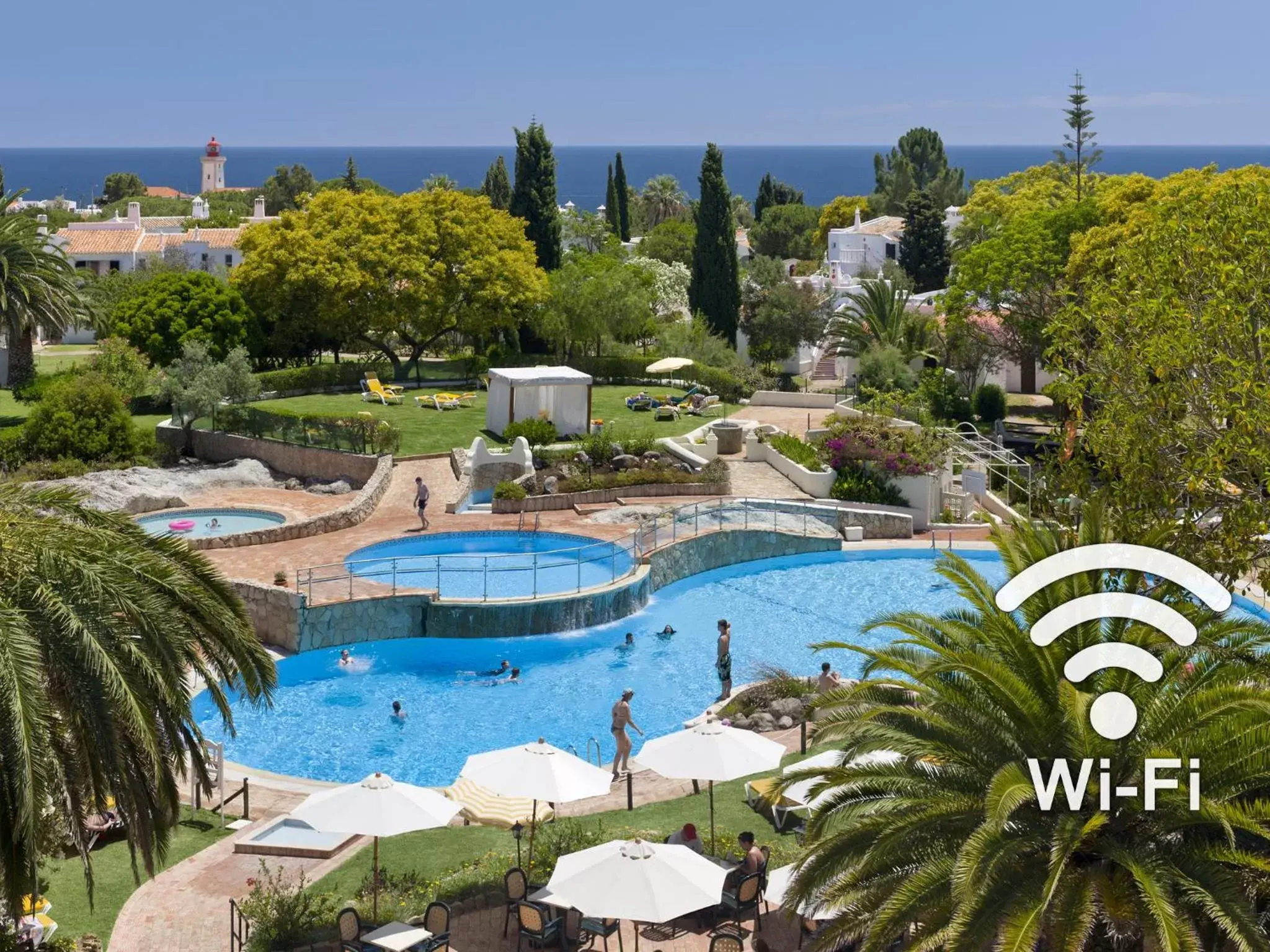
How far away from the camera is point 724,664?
79.4 ft

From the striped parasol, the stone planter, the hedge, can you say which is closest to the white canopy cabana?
the hedge

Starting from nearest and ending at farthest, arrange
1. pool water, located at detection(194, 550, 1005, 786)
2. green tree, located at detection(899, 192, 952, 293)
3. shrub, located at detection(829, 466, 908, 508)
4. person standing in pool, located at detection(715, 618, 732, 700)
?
pool water, located at detection(194, 550, 1005, 786)
person standing in pool, located at detection(715, 618, 732, 700)
shrub, located at detection(829, 466, 908, 508)
green tree, located at detection(899, 192, 952, 293)

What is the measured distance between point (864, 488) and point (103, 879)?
24820mm

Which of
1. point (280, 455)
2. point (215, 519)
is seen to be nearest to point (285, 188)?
point (280, 455)

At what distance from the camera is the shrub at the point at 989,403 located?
48747mm

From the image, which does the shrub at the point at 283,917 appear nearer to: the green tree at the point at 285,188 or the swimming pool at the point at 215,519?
the swimming pool at the point at 215,519

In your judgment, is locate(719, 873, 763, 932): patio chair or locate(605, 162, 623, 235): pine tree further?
locate(605, 162, 623, 235): pine tree

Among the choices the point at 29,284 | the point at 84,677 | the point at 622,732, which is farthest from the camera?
the point at 29,284

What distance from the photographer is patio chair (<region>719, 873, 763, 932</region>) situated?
14430mm

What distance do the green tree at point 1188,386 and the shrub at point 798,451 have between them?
1923 cm

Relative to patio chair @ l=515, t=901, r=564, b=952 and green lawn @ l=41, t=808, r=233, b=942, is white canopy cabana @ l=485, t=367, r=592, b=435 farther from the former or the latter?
patio chair @ l=515, t=901, r=564, b=952

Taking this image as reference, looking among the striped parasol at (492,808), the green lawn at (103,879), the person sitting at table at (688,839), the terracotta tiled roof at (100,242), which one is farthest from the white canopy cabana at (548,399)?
the terracotta tiled roof at (100,242)

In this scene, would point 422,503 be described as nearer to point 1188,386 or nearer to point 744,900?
point 1188,386

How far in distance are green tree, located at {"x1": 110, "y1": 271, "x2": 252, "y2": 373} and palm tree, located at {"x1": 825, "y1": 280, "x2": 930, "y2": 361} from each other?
23.0m
